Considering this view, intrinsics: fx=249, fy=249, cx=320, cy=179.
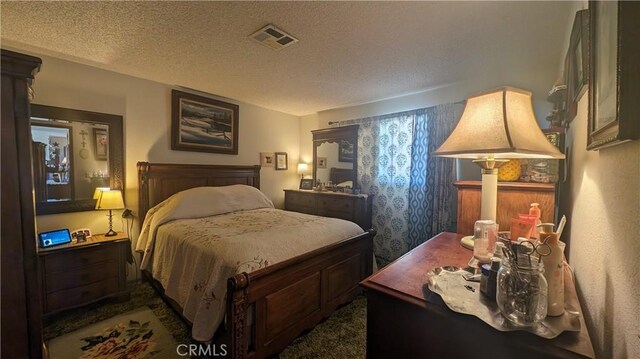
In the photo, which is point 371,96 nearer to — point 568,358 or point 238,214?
point 238,214

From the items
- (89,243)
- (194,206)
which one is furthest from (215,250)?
(89,243)

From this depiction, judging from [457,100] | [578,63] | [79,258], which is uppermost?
[457,100]

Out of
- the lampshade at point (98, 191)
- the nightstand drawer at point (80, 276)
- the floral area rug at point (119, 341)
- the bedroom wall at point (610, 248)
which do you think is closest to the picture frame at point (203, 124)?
the lampshade at point (98, 191)

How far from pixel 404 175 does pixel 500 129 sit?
2579 millimetres

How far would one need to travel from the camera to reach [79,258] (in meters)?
2.17

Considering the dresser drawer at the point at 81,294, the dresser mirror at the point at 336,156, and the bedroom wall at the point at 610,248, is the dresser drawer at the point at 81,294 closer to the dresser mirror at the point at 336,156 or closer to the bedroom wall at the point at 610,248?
the dresser mirror at the point at 336,156

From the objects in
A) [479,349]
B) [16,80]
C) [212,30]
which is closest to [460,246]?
[479,349]

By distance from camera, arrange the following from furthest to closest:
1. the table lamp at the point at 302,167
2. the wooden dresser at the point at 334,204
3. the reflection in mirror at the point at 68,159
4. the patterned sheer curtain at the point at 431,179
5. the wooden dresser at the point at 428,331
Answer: the table lamp at the point at 302,167 → the wooden dresser at the point at 334,204 → the patterned sheer curtain at the point at 431,179 → the reflection in mirror at the point at 68,159 → the wooden dresser at the point at 428,331

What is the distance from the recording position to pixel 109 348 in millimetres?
1800

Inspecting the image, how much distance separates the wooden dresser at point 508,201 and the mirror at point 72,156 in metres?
3.33

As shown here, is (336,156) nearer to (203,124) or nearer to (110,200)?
(203,124)

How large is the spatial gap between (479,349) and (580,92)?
1.23m

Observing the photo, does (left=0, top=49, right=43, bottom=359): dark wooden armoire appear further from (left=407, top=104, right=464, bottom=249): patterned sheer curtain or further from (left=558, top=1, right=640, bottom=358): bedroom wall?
(left=407, top=104, right=464, bottom=249): patterned sheer curtain

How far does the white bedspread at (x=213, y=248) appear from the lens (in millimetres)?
1576
